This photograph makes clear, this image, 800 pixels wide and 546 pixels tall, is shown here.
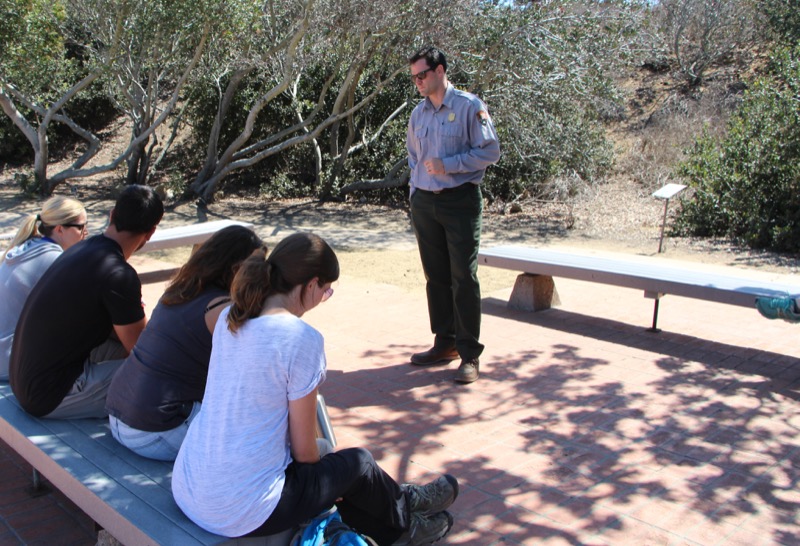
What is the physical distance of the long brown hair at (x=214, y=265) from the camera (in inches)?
113

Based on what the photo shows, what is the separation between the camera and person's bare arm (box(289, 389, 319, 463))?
2371 mm

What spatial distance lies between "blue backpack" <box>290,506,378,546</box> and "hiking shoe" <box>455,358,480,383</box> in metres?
2.40

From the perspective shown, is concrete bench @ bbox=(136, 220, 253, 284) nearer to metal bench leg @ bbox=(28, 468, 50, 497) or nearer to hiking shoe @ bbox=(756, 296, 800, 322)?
metal bench leg @ bbox=(28, 468, 50, 497)

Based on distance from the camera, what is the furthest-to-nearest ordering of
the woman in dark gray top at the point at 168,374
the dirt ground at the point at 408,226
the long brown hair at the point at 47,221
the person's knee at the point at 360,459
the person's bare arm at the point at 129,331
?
the dirt ground at the point at 408,226
the long brown hair at the point at 47,221
the person's bare arm at the point at 129,331
the woman in dark gray top at the point at 168,374
the person's knee at the point at 360,459

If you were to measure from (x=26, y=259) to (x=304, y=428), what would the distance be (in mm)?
1885

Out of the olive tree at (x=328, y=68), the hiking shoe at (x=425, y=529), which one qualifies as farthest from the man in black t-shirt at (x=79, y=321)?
the olive tree at (x=328, y=68)

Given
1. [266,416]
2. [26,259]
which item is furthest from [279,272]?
[26,259]

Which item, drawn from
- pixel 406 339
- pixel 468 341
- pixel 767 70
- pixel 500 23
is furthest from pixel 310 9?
pixel 767 70

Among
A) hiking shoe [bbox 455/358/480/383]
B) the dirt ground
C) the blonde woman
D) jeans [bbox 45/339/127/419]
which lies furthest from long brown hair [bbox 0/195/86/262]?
the dirt ground

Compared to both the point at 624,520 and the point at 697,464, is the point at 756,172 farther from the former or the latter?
the point at 624,520

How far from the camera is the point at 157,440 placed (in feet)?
9.23

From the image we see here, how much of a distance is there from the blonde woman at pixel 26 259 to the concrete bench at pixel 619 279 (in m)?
3.63

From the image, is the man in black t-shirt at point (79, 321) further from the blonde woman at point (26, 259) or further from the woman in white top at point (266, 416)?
Answer: the woman in white top at point (266, 416)

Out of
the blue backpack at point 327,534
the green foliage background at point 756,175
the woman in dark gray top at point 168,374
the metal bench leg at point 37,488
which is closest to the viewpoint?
the blue backpack at point 327,534
